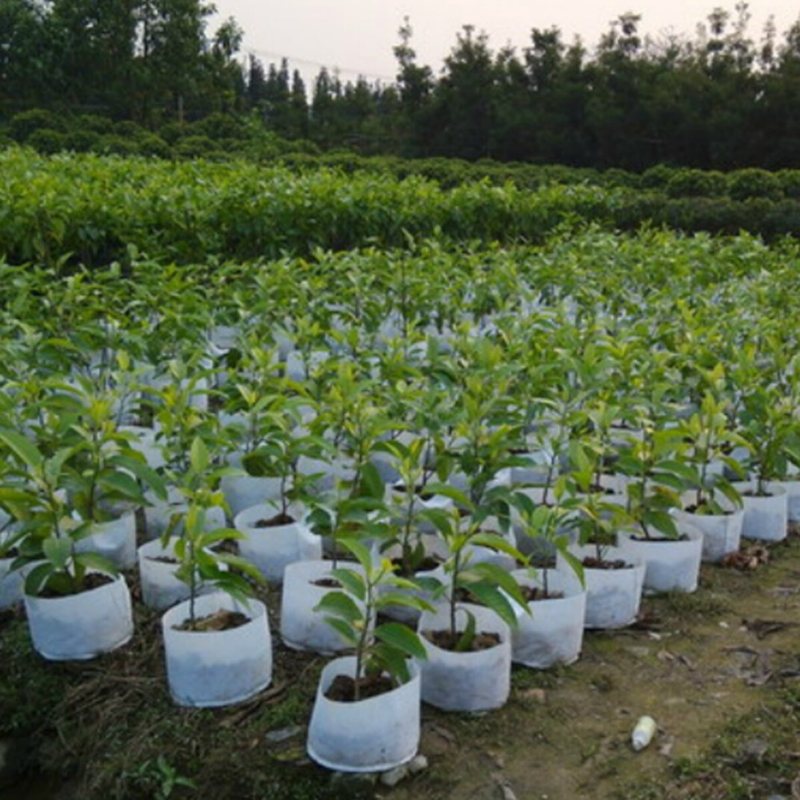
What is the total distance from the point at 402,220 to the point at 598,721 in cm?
621

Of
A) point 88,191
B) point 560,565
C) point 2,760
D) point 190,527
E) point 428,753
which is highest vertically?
point 88,191

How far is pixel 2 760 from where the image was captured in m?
2.55

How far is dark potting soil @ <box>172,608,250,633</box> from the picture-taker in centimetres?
252

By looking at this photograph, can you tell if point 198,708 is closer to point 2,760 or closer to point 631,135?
point 2,760

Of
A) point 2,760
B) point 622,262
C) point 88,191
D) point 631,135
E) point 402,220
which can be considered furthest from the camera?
point 631,135

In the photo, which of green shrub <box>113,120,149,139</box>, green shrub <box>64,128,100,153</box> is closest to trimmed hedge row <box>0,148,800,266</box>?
green shrub <box>64,128,100,153</box>

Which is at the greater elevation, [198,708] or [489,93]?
[489,93]

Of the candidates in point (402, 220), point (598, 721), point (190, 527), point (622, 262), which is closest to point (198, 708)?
point (190, 527)

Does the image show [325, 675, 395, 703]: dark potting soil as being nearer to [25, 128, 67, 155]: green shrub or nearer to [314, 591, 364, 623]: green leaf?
[314, 591, 364, 623]: green leaf

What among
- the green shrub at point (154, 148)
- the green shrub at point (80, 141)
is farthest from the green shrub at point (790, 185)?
the green shrub at point (80, 141)

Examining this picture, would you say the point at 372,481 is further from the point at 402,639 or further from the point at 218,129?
the point at 218,129

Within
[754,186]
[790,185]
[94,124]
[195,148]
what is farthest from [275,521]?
[94,124]

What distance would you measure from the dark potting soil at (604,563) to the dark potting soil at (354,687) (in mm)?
837

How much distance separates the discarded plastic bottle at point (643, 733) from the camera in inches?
91.4
